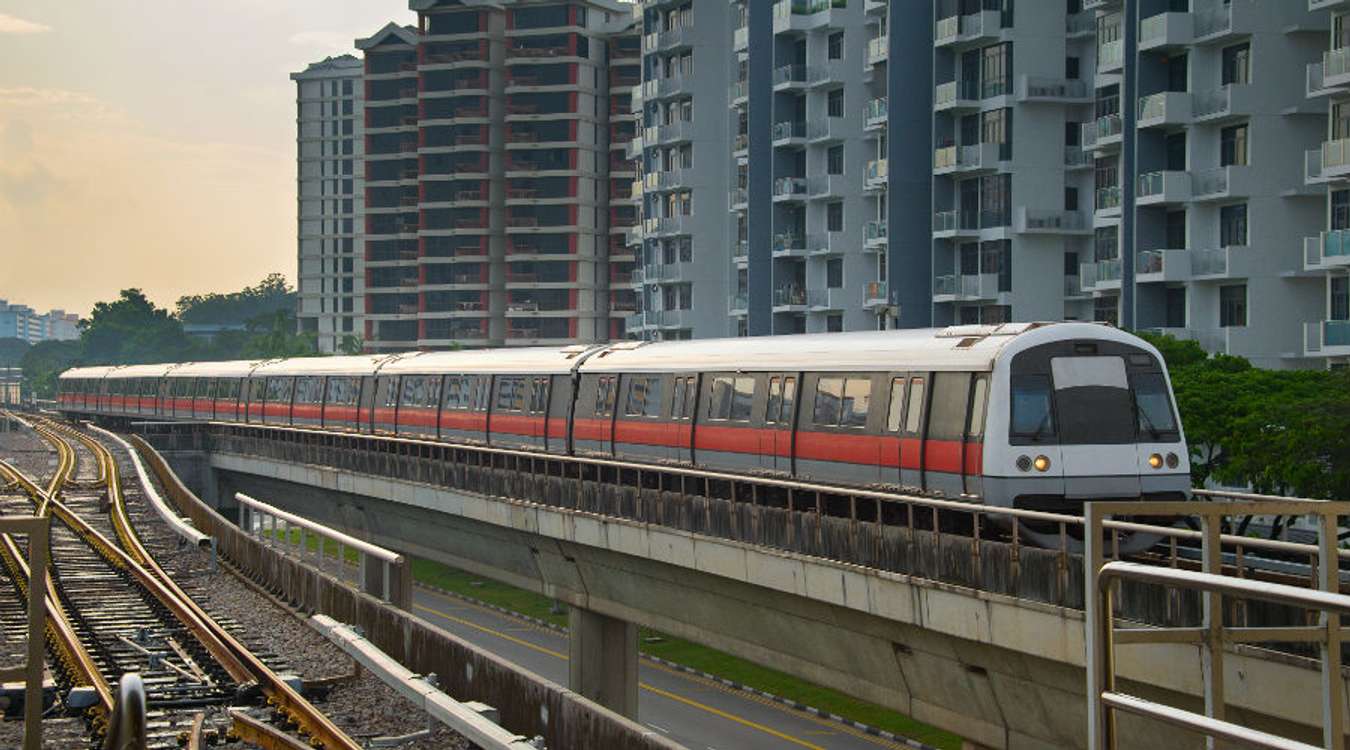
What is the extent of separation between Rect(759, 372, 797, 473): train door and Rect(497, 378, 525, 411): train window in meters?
14.4

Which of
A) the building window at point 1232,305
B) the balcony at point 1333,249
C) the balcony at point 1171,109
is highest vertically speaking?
the balcony at point 1171,109

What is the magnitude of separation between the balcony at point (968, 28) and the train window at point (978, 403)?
162 feet

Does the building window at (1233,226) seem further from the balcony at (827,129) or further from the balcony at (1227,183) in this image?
the balcony at (827,129)

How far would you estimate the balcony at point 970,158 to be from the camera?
73438 millimetres

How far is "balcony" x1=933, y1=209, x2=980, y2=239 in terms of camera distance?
245ft

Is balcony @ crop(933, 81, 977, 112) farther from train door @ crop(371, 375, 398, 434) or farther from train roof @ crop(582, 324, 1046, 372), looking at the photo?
train roof @ crop(582, 324, 1046, 372)

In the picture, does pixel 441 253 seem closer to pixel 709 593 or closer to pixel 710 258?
pixel 710 258

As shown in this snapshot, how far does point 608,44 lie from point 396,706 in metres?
134

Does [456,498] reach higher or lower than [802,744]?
higher

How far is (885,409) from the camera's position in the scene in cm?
2788

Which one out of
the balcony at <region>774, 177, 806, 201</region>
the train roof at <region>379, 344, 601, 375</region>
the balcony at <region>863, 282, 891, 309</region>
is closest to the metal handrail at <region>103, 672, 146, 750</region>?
the train roof at <region>379, 344, 601, 375</region>

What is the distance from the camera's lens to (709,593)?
2986cm

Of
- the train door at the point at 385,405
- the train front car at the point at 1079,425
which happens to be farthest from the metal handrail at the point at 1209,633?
the train door at the point at 385,405

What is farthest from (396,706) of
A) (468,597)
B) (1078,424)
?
(468,597)
